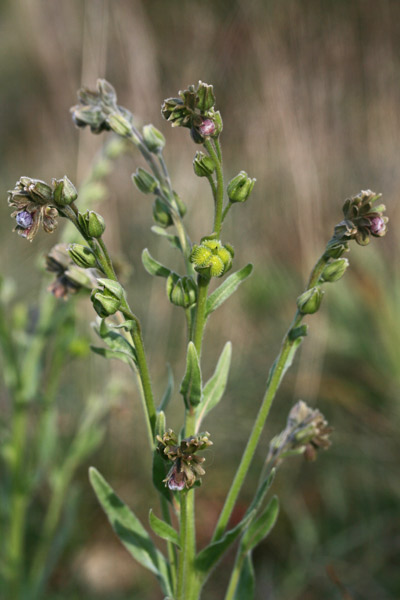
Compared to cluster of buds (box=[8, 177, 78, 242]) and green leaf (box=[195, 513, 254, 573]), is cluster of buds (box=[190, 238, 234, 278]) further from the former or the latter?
green leaf (box=[195, 513, 254, 573])

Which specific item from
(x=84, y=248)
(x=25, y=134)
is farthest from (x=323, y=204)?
(x=25, y=134)

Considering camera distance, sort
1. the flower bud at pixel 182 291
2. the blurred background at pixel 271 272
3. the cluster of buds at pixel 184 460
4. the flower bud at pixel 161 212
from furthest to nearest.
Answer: the blurred background at pixel 271 272 → the flower bud at pixel 161 212 → the flower bud at pixel 182 291 → the cluster of buds at pixel 184 460

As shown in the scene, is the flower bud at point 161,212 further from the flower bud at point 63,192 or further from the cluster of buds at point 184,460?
the cluster of buds at point 184,460

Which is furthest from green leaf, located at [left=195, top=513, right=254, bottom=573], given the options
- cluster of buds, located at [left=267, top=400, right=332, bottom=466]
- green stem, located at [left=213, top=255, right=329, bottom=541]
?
cluster of buds, located at [left=267, top=400, right=332, bottom=466]

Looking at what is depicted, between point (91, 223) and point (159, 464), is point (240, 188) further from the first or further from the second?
point (159, 464)

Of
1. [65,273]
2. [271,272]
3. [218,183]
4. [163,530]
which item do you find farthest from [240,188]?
[271,272]

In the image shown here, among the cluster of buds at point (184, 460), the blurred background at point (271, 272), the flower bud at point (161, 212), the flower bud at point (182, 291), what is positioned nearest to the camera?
the cluster of buds at point (184, 460)

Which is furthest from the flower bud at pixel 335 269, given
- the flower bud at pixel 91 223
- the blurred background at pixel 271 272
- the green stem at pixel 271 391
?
the blurred background at pixel 271 272
